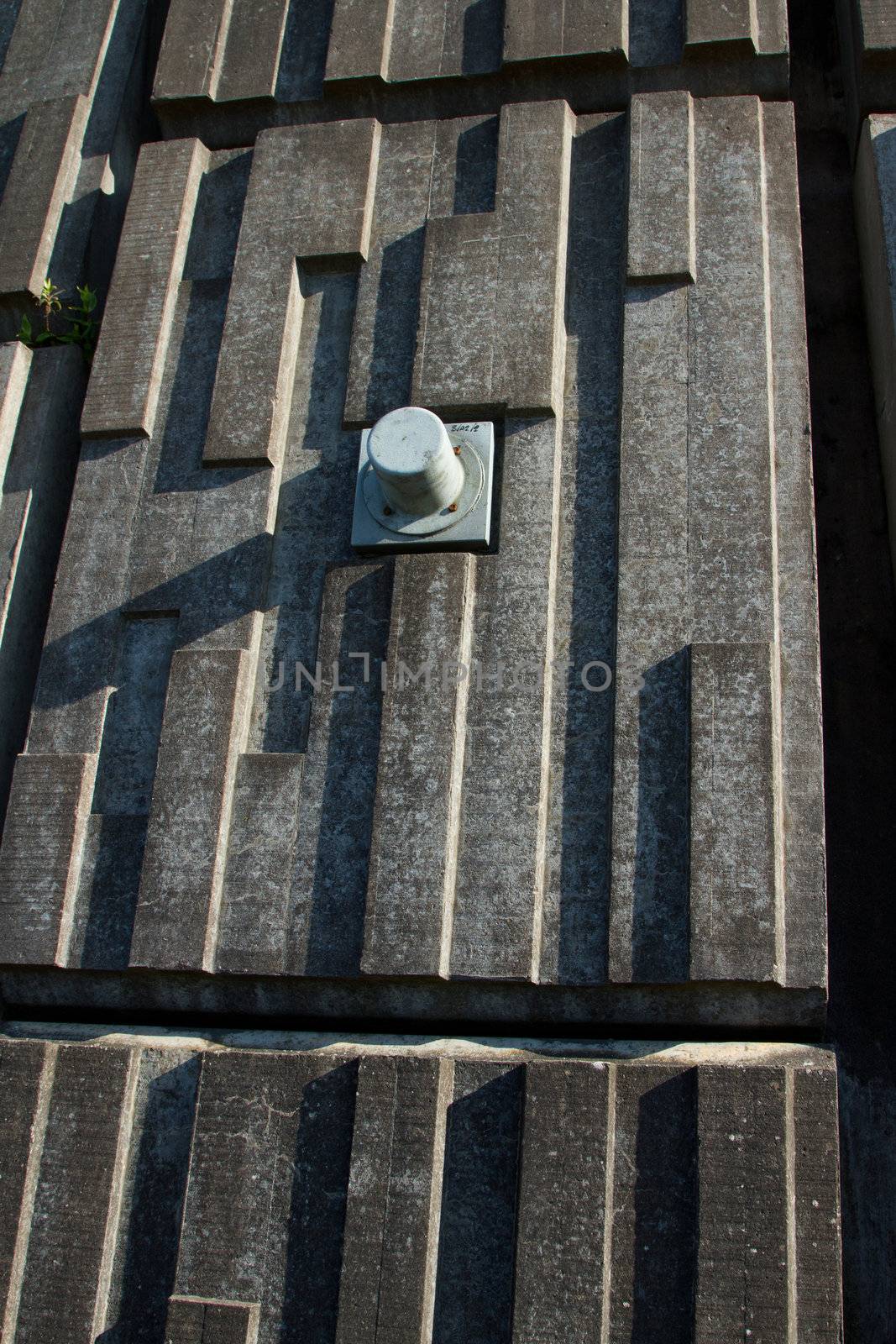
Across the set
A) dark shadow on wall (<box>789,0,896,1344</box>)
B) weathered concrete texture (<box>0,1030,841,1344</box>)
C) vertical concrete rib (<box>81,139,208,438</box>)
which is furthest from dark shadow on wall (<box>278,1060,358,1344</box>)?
vertical concrete rib (<box>81,139,208,438</box>)

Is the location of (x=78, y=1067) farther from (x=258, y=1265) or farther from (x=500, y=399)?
(x=500, y=399)

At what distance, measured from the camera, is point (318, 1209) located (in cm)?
511

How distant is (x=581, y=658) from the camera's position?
19.0 ft

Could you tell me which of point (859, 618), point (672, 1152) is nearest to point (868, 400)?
point (859, 618)

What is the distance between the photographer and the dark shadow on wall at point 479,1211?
4.89 m

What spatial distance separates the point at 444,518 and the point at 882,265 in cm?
327

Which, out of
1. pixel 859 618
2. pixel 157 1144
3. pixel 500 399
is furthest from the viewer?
pixel 859 618

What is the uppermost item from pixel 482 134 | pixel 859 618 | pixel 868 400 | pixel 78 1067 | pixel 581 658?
pixel 482 134

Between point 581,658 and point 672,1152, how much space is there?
7.61 ft

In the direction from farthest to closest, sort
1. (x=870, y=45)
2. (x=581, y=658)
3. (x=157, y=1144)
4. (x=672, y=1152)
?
(x=870, y=45) < (x=581, y=658) < (x=157, y=1144) < (x=672, y=1152)

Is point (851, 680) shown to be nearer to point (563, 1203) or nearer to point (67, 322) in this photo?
point (563, 1203)

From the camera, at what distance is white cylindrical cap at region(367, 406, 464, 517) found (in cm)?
572

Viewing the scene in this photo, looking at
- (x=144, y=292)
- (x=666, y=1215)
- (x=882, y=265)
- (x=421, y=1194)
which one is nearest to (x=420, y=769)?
(x=421, y=1194)

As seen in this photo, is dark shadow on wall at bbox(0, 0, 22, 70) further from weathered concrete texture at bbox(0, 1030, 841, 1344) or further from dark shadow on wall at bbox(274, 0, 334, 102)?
weathered concrete texture at bbox(0, 1030, 841, 1344)
